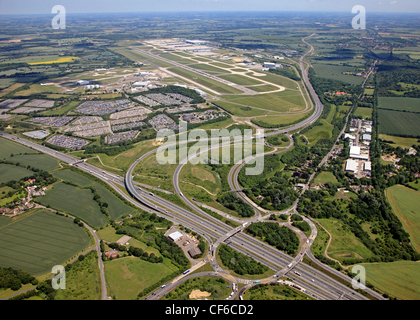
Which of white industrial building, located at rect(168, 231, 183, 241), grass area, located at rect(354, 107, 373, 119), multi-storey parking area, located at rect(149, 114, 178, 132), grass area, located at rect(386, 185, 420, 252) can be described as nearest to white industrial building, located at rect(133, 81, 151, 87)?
multi-storey parking area, located at rect(149, 114, 178, 132)

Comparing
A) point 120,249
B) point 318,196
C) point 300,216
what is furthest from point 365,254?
point 120,249

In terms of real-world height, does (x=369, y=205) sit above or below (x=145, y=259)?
above

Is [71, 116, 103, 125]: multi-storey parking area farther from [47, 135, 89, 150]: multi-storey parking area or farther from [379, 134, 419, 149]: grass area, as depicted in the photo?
[379, 134, 419, 149]: grass area


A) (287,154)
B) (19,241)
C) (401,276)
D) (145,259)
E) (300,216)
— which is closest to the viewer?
(401,276)

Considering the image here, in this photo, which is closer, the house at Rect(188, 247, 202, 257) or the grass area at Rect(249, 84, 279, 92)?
the house at Rect(188, 247, 202, 257)

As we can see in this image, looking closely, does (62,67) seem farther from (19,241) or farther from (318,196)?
(318,196)

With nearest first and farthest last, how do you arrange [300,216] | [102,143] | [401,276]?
1. [401,276]
2. [300,216]
3. [102,143]

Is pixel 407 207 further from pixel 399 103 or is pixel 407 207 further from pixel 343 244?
pixel 399 103
